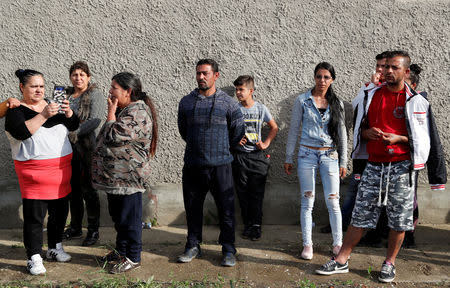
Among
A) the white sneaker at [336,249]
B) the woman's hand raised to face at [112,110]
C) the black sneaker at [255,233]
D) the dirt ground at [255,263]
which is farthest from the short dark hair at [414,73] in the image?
the woman's hand raised to face at [112,110]

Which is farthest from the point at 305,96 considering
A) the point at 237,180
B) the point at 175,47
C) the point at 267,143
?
the point at 175,47

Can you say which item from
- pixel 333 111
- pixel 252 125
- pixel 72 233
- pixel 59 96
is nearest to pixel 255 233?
pixel 252 125

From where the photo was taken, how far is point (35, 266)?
3.76 m

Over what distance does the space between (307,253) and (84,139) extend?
254cm

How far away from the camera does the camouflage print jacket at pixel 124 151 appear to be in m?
3.59

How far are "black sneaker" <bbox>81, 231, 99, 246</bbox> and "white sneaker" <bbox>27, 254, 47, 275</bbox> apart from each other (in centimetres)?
70

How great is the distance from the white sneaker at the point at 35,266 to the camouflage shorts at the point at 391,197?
277 centimetres

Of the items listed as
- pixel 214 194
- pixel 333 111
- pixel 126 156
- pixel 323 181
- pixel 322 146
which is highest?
pixel 333 111

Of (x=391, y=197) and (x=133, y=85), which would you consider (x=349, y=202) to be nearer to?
(x=391, y=197)

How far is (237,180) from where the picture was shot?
15.8 feet

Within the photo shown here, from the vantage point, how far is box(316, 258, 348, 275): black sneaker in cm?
378

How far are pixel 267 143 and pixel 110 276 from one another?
2140mm

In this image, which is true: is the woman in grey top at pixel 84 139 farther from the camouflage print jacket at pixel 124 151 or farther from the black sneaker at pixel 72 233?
the camouflage print jacket at pixel 124 151

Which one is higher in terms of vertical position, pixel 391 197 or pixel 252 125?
pixel 252 125
